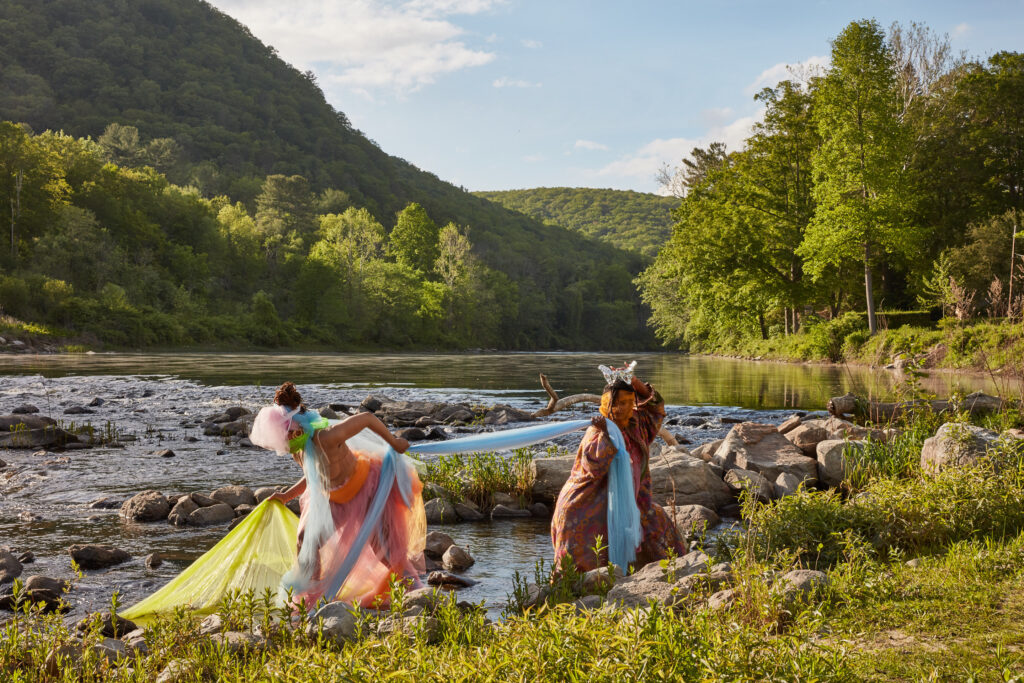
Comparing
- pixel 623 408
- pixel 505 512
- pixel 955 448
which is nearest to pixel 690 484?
pixel 505 512

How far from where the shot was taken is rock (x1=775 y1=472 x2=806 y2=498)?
10.2 m

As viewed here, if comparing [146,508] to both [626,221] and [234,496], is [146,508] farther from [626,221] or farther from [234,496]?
[626,221]

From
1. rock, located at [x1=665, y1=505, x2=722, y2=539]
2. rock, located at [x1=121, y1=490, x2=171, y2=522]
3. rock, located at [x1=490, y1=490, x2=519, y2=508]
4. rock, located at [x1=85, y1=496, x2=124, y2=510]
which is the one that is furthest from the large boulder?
rock, located at [x1=665, y1=505, x2=722, y2=539]

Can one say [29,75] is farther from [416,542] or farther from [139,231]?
[416,542]

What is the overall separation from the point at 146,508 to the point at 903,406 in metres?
11.0

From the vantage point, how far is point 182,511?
31.7ft

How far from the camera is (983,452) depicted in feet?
27.2

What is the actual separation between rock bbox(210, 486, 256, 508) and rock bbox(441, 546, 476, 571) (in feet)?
12.1

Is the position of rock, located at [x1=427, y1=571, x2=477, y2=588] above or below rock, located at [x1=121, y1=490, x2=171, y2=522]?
below

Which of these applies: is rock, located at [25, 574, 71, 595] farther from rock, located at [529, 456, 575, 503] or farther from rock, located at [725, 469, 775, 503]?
rock, located at [725, 469, 775, 503]

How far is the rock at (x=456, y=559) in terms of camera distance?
803 centimetres

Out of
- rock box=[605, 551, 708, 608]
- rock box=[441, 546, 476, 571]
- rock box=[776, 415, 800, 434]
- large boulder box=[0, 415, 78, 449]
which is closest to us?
rock box=[605, 551, 708, 608]

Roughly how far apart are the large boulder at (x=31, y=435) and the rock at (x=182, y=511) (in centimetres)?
729

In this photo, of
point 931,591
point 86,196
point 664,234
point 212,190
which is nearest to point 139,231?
point 86,196
